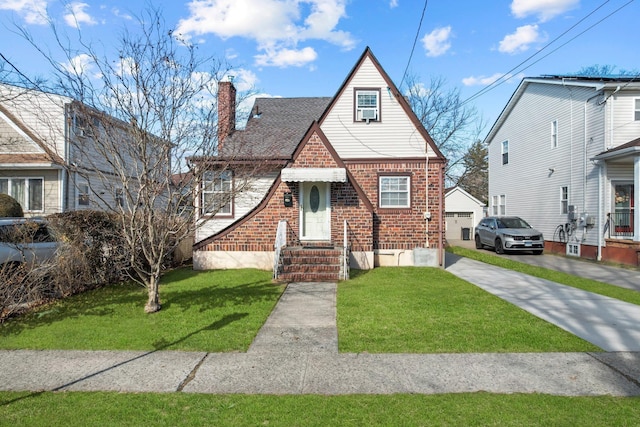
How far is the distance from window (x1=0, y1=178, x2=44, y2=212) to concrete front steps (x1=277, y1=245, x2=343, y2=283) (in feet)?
45.2

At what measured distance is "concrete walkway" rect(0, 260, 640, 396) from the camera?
13.9ft

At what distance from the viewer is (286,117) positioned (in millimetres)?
16828

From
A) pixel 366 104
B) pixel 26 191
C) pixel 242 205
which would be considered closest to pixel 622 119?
pixel 366 104

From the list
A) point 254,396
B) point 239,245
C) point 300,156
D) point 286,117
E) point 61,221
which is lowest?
point 254,396

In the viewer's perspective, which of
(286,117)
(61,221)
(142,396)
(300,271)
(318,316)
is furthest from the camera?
(286,117)

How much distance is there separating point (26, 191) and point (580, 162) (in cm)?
Answer: 2482

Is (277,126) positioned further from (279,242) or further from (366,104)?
(279,242)

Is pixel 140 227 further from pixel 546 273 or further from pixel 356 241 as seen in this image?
pixel 546 273

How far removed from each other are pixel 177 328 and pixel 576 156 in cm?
1835

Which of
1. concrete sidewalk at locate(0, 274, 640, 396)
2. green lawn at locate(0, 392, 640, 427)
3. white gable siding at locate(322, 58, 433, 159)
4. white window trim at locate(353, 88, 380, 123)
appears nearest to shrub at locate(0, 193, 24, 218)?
white gable siding at locate(322, 58, 433, 159)

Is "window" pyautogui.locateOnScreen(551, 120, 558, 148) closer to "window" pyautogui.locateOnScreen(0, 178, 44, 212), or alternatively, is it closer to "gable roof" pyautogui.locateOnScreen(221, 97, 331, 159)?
"gable roof" pyautogui.locateOnScreen(221, 97, 331, 159)

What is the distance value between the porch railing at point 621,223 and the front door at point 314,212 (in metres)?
11.7

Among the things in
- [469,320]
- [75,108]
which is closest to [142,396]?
[469,320]

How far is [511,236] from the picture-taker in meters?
18.1
